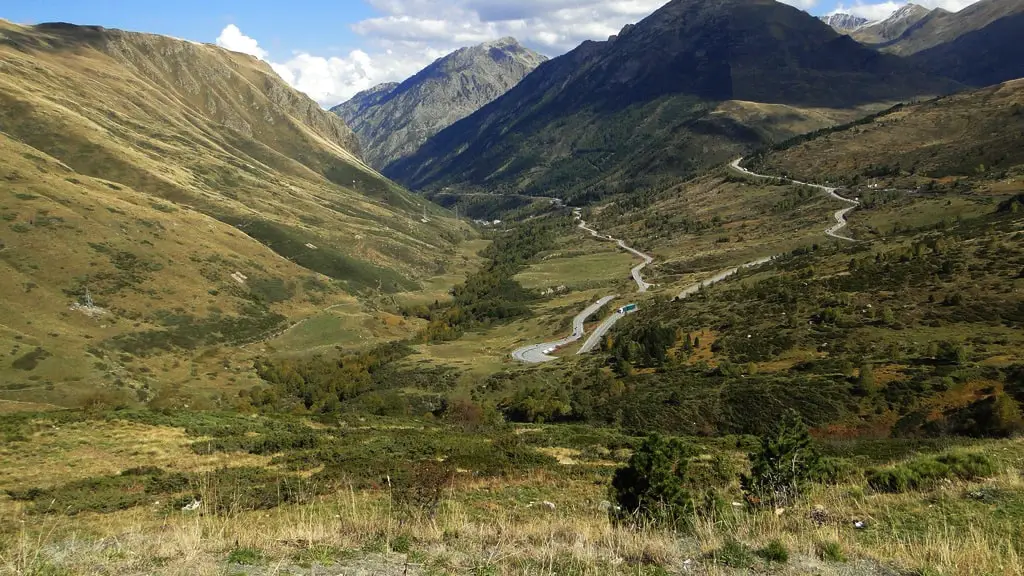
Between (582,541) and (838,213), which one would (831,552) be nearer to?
(582,541)

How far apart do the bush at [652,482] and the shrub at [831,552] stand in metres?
4.80

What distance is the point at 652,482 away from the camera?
618 inches

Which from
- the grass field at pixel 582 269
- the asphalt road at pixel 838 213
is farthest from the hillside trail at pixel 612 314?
the grass field at pixel 582 269

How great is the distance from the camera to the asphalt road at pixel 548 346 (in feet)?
273

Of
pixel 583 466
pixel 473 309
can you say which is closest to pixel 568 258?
pixel 473 309

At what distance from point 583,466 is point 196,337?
96115 millimetres

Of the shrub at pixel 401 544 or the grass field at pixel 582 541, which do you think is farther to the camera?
the shrub at pixel 401 544

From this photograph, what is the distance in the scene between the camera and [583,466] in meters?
28.1

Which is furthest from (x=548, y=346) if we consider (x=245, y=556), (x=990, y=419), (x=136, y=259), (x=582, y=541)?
(x=136, y=259)

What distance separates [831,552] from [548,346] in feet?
268

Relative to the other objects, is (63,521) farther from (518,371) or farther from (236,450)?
(518,371)

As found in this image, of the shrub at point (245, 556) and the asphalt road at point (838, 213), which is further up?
the asphalt road at point (838, 213)

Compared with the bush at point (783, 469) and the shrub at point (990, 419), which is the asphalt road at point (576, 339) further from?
the bush at point (783, 469)

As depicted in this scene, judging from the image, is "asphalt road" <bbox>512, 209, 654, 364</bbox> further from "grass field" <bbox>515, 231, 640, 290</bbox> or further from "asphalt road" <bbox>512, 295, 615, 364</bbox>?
"grass field" <bbox>515, 231, 640, 290</bbox>
